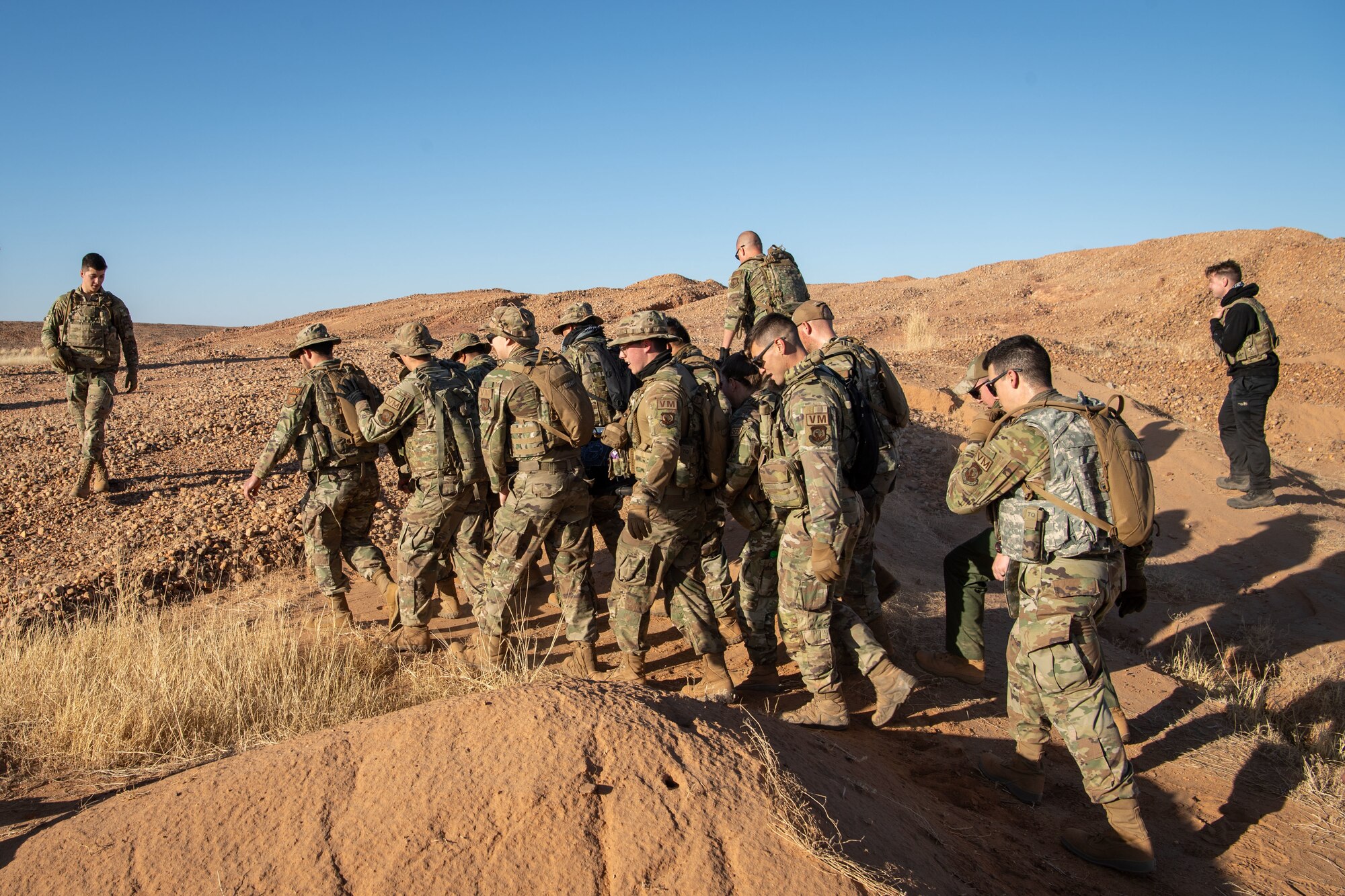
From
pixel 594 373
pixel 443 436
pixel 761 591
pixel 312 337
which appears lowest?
pixel 761 591

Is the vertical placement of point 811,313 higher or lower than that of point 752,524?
higher

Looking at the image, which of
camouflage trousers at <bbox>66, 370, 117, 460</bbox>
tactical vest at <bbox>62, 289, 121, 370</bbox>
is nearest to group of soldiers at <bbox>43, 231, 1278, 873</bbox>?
camouflage trousers at <bbox>66, 370, 117, 460</bbox>

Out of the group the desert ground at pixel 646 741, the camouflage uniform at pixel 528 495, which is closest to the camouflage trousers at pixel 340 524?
the desert ground at pixel 646 741

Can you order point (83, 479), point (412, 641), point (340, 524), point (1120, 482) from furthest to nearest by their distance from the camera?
point (83, 479) → point (340, 524) → point (412, 641) → point (1120, 482)

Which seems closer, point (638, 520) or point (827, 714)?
point (827, 714)

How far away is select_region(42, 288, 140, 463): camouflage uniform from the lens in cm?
760

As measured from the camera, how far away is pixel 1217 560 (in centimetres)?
856

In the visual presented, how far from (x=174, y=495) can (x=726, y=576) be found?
5.54 meters

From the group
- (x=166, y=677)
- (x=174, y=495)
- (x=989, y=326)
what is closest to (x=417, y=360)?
(x=166, y=677)

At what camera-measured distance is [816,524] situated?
4059 millimetres

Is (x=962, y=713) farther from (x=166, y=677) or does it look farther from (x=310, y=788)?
(x=166, y=677)

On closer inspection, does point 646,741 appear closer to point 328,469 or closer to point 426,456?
point 426,456

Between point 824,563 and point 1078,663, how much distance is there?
1.14 metres

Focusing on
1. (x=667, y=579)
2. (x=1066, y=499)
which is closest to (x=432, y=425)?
(x=667, y=579)
